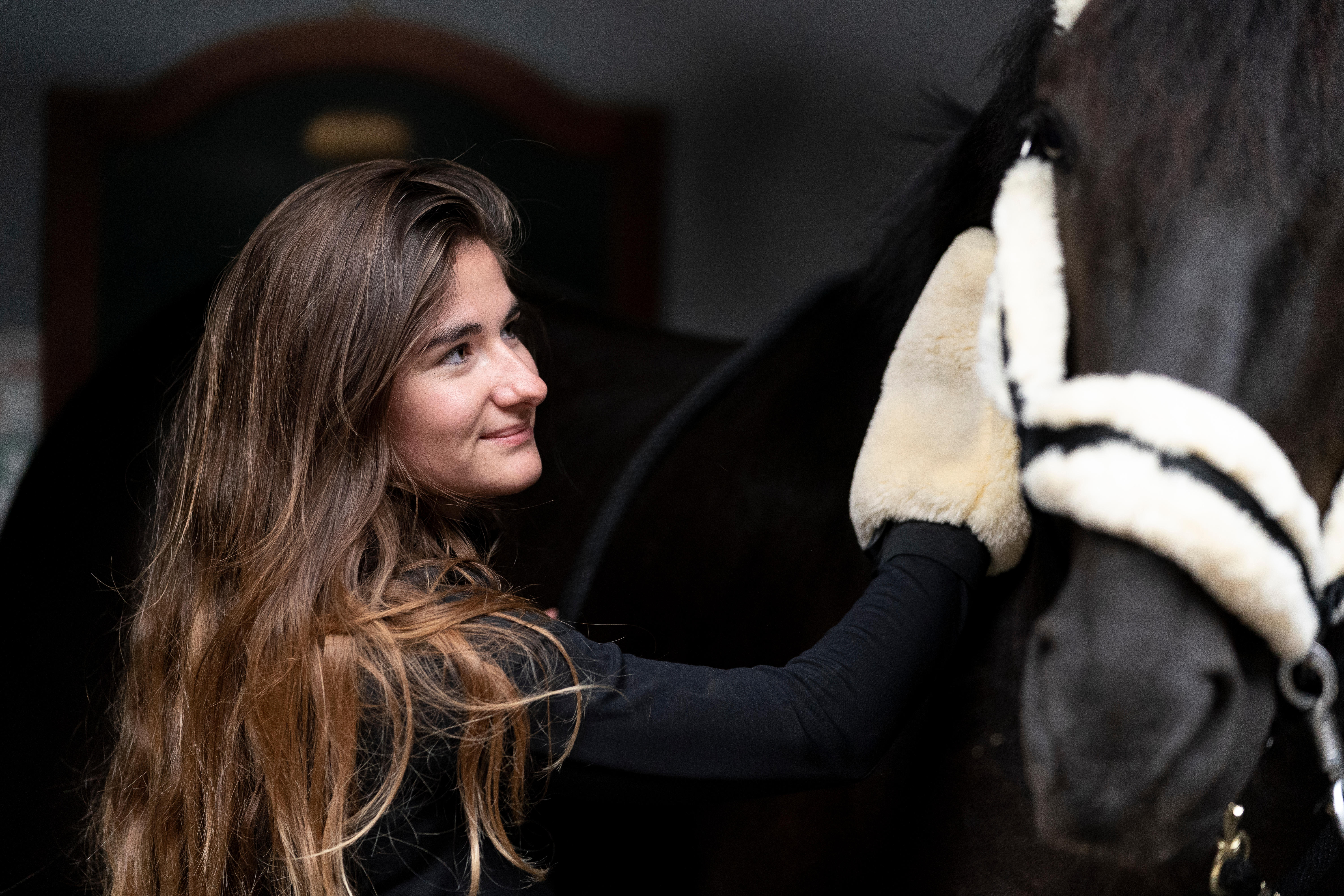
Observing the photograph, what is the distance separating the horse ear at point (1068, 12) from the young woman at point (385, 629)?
0.24m

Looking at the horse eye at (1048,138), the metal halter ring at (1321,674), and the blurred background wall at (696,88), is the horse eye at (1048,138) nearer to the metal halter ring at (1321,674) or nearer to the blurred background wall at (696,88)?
the metal halter ring at (1321,674)

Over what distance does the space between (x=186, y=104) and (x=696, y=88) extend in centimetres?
110

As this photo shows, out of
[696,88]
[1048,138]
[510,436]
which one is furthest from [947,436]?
[696,88]

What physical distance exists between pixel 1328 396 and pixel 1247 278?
8 cm

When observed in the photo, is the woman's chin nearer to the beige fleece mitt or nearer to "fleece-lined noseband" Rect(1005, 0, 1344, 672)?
the beige fleece mitt

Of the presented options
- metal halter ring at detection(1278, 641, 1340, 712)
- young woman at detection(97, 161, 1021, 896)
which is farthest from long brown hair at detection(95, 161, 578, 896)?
metal halter ring at detection(1278, 641, 1340, 712)

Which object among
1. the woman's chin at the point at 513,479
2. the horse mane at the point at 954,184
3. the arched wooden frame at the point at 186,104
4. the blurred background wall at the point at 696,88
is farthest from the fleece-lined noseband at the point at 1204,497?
the blurred background wall at the point at 696,88

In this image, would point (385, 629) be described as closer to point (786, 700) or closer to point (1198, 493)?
point (786, 700)

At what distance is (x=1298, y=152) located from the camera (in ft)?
1.85

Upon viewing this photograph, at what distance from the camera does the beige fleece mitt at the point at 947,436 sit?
0.73m

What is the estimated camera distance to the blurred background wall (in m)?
2.40

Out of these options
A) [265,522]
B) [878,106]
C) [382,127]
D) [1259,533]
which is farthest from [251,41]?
[1259,533]

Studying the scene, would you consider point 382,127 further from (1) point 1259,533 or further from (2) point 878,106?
(1) point 1259,533

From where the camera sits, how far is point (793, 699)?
69cm
